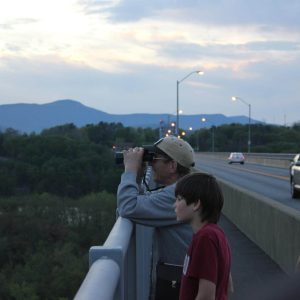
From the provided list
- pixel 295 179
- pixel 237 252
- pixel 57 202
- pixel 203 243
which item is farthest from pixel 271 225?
pixel 57 202

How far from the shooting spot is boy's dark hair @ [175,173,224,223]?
3.32 meters

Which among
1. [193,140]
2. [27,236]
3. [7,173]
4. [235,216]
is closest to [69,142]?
[7,173]

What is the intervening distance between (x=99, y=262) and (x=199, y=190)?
2.33 feet

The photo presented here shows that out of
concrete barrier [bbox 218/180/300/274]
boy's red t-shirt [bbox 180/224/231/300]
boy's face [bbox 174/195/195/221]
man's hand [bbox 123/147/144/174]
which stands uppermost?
man's hand [bbox 123/147/144/174]

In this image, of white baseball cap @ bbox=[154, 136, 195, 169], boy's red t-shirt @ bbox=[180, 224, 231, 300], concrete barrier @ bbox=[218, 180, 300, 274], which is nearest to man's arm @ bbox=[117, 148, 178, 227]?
white baseball cap @ bbox=[154, 136, 195, 169]

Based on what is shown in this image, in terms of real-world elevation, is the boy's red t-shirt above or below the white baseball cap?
below

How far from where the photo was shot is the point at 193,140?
17612 cm

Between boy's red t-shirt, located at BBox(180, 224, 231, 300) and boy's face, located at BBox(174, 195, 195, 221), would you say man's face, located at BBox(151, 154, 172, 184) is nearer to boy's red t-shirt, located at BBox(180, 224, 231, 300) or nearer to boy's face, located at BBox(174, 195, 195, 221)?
boy's face, located at BBox(174, 195, 195, 221)

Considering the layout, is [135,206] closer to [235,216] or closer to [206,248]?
[206,248]

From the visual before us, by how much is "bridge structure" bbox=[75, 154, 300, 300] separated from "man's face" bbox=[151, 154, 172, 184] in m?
0.36

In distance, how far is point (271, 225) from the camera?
405 inches

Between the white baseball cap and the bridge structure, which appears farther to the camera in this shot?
the white baseball cap

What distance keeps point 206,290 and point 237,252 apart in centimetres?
797

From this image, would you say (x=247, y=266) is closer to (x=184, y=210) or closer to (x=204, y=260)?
(x=184, y=210)
